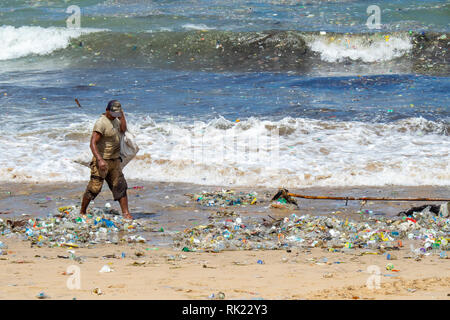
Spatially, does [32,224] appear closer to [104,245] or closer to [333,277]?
[104,245]

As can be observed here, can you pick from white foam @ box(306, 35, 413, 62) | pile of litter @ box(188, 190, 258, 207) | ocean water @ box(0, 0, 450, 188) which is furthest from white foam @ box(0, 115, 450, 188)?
white foam @ box(306, 35, 413, 62)

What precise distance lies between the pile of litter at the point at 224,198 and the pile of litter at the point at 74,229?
4.11 ft

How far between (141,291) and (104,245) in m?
2.08

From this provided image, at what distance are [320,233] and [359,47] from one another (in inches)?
524

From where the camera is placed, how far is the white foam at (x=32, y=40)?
20266mm

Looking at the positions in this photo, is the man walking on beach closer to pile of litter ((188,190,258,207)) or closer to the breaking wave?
pile of litter ((188,190,258,207))

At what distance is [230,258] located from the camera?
5609 mm

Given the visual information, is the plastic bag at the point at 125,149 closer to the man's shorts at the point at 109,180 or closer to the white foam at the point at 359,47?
the man's shorts at the point at 109,180

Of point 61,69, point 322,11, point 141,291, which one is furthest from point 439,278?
point 322,11

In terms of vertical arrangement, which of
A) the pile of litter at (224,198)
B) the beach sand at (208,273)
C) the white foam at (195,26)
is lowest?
the pile of litter at (224,198)

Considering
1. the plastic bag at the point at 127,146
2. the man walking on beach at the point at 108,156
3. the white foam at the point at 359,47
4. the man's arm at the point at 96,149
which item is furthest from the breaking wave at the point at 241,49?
the man's arm at the point at 96,149

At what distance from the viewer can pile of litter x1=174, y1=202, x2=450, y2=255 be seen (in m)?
6.06

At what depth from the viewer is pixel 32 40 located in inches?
823

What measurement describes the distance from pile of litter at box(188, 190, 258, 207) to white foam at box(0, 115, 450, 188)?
925 mm
